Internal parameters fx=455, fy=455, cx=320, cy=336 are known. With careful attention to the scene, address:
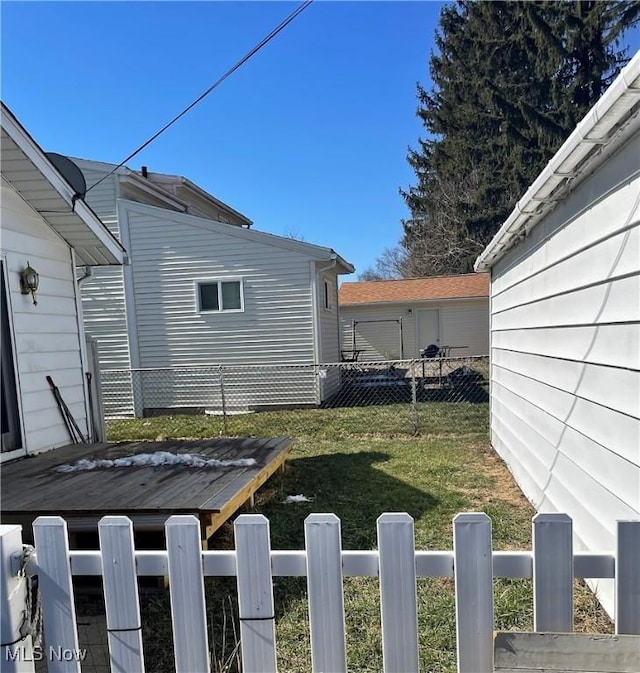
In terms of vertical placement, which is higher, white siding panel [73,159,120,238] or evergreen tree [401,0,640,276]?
evergreen tree [401,0,640,276]

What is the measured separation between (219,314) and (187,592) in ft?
29.8

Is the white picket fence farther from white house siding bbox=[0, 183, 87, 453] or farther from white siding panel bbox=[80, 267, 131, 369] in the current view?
white siding panel bbox=[80, 267, 131, 369]

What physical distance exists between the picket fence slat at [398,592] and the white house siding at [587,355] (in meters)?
1.31

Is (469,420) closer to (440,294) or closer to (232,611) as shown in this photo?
(232,611)

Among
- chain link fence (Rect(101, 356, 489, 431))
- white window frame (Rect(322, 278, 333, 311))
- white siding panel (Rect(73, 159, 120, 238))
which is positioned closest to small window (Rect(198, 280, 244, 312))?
chain link fence (Rect(101, 356, 489, 431))

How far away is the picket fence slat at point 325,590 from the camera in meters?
1.32

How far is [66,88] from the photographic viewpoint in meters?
5.66

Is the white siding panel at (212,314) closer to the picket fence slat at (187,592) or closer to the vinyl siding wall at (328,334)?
the vinyl siding wall at (328,334)

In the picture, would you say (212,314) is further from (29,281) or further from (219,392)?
(29,281)

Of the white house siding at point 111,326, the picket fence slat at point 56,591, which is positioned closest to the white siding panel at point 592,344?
the picket fence slat at point 56,591

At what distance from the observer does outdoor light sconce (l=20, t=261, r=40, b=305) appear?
458 centimetres

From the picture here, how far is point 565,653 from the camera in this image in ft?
3.95

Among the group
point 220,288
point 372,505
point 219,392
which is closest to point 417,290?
point 220,288

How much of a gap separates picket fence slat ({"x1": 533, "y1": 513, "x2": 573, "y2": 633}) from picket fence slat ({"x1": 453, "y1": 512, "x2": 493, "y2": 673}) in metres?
0.12
